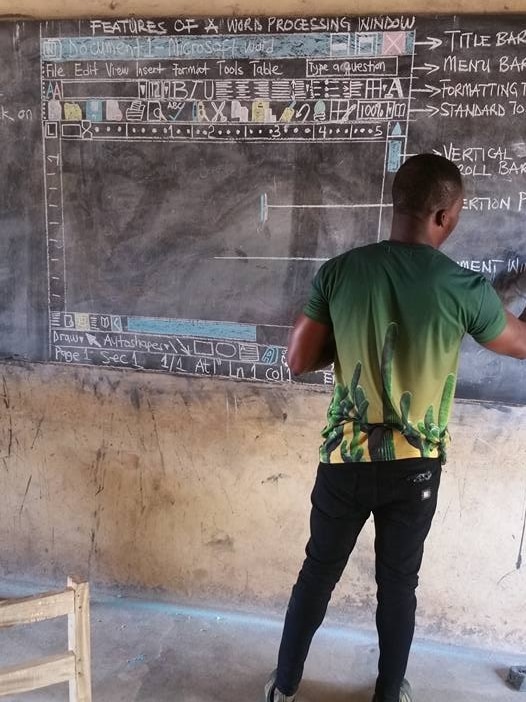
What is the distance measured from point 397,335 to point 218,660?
147 centimetres

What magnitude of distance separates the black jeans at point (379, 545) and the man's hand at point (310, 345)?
1.01 ft

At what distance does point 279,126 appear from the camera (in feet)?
7.39

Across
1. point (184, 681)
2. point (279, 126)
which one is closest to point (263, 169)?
point (279, 126)

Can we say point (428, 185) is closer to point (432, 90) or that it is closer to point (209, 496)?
point (432, 90)

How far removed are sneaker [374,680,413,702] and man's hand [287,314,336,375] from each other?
1.16 metres

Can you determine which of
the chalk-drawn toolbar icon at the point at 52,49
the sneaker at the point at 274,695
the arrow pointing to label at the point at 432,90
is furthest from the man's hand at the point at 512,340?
the chalk-drawn toolbar icon at the point at 52,49

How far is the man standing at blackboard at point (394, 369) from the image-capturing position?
1671 mm

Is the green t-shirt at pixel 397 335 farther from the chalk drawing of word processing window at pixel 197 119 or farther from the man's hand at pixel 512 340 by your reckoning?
the chalk drawing of word processing window at pixel 197 119

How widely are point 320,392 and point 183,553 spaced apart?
904 mm

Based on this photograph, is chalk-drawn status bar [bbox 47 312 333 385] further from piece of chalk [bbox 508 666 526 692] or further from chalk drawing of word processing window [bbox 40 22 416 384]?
piece of chalk [bbox 508 666 526 692]

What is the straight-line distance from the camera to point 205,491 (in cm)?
260

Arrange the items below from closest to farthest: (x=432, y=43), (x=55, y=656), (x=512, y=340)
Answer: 1. (x=55, y=656)
2. (x=512, y=340)
3. (x=432, y=43)

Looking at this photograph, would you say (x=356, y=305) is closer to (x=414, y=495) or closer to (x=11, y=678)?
(x=414, y=495)

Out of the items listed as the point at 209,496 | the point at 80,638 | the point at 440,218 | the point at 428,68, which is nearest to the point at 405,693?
the point at 209,496
